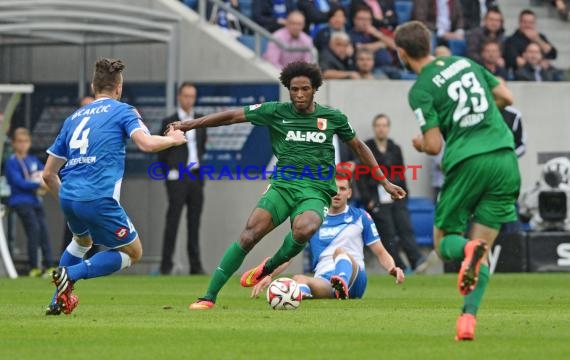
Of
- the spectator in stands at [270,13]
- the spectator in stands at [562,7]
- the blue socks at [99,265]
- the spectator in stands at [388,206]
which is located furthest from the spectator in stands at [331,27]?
the blue socks at [99,265]

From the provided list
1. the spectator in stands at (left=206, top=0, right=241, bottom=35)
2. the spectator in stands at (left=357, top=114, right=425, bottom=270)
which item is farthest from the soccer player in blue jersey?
the spectator in stands at (left=206, top=0, right=241, bottom=35)

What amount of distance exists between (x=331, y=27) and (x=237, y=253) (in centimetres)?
1161

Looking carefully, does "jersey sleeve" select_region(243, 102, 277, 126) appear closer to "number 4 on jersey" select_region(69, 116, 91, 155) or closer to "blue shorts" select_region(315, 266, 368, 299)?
"number 4 on jersey" select_region(69, 116, 91, 155)

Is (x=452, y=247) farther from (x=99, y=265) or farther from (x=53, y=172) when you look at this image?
(x=53, y=172)

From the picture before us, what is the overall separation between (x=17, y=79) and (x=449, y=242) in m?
15.4

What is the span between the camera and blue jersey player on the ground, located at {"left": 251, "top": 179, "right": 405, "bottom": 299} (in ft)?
46.3

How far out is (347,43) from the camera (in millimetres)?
23406

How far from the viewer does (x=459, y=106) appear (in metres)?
9.77

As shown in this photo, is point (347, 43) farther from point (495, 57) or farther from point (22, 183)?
point (22, 183)

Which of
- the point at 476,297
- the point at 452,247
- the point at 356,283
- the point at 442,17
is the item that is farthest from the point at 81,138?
the point at 442,17

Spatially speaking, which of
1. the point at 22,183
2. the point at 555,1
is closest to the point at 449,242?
the point at 22,183

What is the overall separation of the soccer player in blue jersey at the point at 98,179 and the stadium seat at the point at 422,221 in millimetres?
11525

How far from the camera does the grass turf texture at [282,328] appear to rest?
8758 millimetres

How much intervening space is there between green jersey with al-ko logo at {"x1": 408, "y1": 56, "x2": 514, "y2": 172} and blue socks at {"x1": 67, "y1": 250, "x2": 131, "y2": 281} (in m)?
3.32
